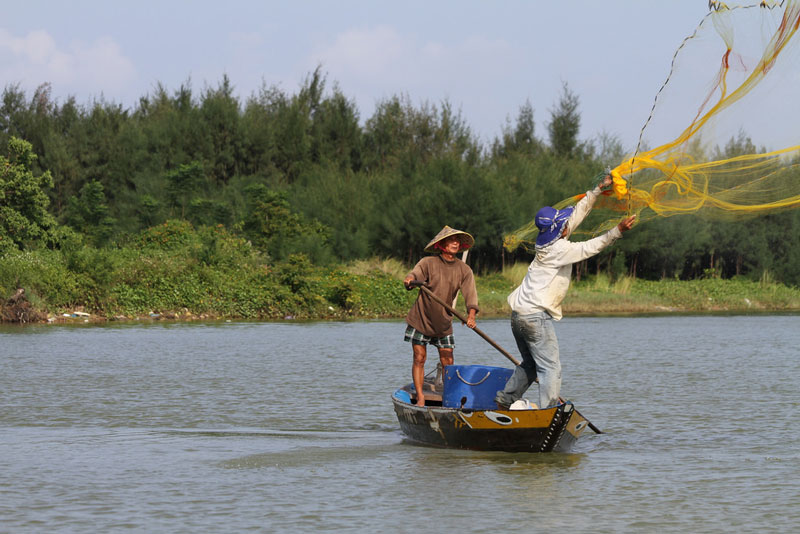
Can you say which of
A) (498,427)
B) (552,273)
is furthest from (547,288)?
(498,427)

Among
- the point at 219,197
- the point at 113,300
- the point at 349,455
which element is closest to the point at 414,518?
the point at 349,455

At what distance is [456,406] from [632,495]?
2648 mm

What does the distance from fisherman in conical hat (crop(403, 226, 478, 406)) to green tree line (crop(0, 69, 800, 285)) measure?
24.1 m

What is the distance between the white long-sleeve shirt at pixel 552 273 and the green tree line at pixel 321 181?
1019 inches

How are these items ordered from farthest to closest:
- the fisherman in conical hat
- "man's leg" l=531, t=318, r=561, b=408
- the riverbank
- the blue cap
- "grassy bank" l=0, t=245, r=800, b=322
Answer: the riverbank, "grassy bank" l=0, t=245, r=800, b=322, the fisherman in conical hat, "man's leg" l=531, t=318, r=561, b=408, the blue cap

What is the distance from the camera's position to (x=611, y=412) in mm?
12578

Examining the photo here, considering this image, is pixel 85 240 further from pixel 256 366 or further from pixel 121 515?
pixel 121 515

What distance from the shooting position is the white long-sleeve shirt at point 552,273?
8539 mm

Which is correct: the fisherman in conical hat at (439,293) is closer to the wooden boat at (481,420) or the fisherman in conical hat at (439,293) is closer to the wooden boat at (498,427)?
the wooden boat at (481,420)

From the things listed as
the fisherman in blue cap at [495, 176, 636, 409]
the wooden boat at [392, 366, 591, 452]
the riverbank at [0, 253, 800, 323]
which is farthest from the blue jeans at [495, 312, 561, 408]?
the riverbank at [0, 253, 800, 323]

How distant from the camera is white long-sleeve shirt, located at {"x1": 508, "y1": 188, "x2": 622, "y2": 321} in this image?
8539mm

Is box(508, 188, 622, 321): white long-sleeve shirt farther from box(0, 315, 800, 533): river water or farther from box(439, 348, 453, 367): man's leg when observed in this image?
box(439, 348, 453, 367): man's leg

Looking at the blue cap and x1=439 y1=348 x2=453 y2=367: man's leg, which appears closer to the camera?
the blue cap

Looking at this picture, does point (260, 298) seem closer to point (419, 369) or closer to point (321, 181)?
point (321, 181)
